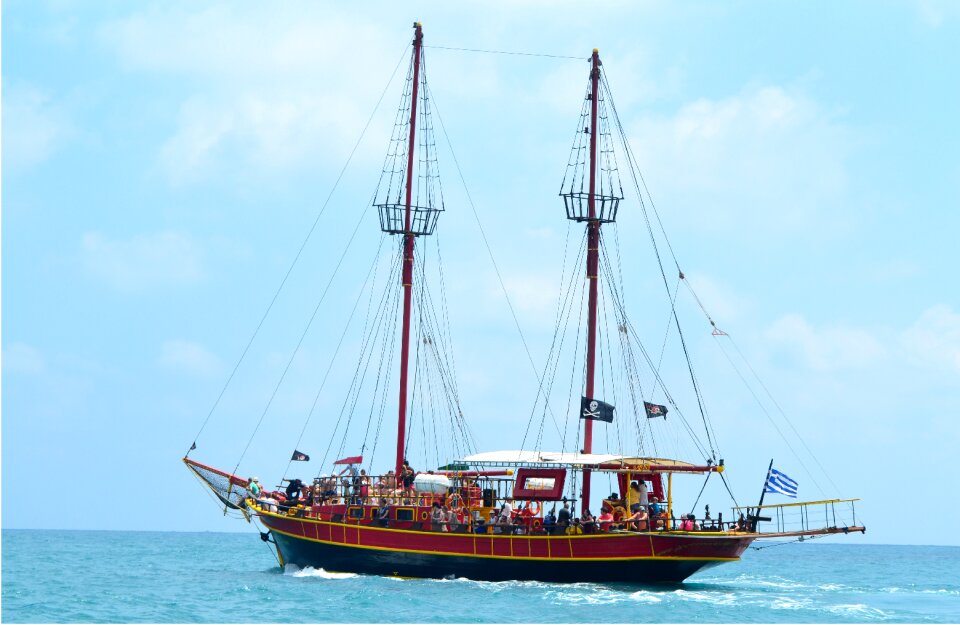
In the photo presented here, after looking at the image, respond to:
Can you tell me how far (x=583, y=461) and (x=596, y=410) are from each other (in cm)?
333

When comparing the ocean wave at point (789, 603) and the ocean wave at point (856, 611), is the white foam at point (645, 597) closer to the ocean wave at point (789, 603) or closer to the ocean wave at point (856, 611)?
the ocean wave at point (789, 603)

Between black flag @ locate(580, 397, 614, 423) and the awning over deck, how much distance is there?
179 cm

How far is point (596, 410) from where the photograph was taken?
5675 centimetres

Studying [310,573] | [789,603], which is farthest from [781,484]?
[310,573]

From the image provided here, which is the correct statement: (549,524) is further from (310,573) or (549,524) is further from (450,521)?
(310,573)

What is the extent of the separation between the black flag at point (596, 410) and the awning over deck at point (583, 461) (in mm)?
1794

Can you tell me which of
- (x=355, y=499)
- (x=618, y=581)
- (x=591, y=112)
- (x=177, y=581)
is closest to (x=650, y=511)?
(x=618, y=581)

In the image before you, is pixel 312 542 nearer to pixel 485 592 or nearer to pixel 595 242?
pixel 485 592

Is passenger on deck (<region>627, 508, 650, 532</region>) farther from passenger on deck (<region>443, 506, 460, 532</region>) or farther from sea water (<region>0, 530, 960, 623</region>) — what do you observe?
passenger on deck (<region>443, 506, 460, 532</region>)

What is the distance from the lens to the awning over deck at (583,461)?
5306cm

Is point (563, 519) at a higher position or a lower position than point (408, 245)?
lower

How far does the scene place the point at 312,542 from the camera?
57.7 meters

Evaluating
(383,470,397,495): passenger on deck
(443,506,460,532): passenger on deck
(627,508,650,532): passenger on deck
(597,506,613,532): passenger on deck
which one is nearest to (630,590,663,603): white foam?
(627,508,650,532): passenger on deck

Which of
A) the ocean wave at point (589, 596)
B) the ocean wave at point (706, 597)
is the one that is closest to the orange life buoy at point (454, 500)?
the ocean wave at point (589, 596)
